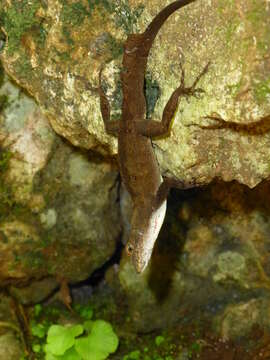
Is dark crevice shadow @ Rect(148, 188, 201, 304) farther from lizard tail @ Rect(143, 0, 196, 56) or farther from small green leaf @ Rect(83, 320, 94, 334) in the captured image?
lizard tail @ Rect(143, 0, 196, 56)

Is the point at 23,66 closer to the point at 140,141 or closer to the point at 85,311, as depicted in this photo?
the point at 140,141

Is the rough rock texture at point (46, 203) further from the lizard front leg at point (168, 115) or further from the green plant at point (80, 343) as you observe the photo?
the lizard front leg at point (168, 115)

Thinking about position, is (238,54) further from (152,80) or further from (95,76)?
(95,76)

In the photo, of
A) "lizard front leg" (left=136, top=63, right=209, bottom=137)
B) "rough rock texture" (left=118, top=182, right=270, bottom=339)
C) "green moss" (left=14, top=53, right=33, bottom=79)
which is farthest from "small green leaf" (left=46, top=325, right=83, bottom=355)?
"green moss" (left=14, top=53, right=33, bottom=79)

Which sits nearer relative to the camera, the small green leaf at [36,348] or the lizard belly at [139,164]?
the lizard belly at [139,164]

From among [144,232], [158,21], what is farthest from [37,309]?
[158,21]

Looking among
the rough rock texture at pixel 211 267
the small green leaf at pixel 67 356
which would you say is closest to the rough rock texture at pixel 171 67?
the rough rock texture at pixel 211 267

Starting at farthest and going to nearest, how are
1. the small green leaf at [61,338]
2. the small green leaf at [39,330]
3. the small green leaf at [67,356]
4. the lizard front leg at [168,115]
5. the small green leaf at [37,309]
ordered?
the small green leaf at [37,309]
the small green leaf at [39,330]
the small green leaf at [67,356]
the small green leaf at [61,338]
the lizard front leg at [168,115]
